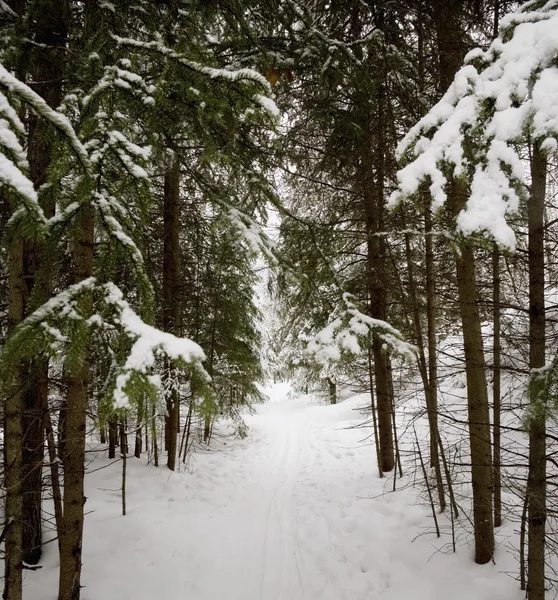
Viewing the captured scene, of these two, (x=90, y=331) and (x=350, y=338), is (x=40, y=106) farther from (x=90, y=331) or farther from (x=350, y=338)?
(x=350, y=338)

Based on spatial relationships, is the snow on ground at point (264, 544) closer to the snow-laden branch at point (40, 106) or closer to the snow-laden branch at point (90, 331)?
the snow-laden branch at point (90, 331)

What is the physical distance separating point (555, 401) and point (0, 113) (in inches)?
149

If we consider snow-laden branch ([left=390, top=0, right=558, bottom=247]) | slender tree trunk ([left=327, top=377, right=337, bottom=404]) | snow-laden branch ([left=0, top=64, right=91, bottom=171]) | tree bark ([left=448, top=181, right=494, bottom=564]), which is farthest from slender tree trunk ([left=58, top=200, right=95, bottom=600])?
slender tree trunk ([left=327, top=377, right=337, bottom=404])

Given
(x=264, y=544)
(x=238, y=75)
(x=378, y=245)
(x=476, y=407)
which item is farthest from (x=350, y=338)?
(x=378, y=245)

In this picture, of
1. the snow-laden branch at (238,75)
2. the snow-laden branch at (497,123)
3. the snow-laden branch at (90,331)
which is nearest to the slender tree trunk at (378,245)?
the snow-laden branch at (497,123)

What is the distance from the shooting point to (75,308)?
7.52ft

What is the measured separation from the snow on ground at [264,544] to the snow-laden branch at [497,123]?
4.42 metres

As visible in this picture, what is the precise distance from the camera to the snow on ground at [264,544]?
4586mm

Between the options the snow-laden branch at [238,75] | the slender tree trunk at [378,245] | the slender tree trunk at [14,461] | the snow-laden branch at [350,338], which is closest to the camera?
the snow-laden branch at [238,75]

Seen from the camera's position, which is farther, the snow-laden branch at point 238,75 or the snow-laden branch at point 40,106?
the snow-laden branch at point 238,75

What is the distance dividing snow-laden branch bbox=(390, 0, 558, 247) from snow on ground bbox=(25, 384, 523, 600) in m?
4.42

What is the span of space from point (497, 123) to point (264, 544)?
6.49m

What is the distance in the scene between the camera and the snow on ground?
15.0 feet

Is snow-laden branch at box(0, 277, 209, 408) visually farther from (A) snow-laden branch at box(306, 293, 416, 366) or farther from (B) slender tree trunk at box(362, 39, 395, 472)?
(B) slender tree trunk at box(362, 39, 395, 472)
